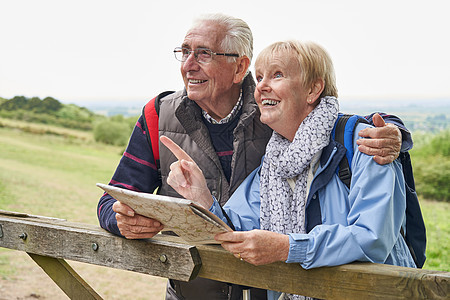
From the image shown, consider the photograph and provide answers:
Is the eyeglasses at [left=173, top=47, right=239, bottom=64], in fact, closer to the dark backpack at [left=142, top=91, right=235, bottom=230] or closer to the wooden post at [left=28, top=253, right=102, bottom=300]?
the dark backpack at [left=142, top=91, right=235, bottom=230]

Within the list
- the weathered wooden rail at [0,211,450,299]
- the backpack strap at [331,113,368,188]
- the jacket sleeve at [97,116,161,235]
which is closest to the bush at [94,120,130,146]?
the weathered wooden rail at [0,211,450,299]

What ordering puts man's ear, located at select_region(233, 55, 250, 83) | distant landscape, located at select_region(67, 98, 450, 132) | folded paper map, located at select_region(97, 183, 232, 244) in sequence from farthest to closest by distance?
distant landscape, located at select_region(67, 98, 450, 132), man's ear, located at select_region(233, 55, 250, 83), folded paper map, located at select_region(97, 183, 232, 244)

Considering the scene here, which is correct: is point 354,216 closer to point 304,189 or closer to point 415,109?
point 304,189

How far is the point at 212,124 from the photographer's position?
199 centimetres

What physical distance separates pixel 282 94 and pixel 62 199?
846 cm

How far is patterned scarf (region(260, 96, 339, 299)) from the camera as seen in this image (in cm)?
147

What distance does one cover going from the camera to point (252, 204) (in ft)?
5.46

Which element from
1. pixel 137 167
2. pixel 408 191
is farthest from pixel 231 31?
pixel 408 191

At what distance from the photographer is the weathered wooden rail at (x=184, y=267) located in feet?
4.00

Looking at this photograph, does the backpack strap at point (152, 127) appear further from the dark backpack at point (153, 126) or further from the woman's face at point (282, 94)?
the woman's face at point (282, 94)

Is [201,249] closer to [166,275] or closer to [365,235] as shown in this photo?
[166,275]

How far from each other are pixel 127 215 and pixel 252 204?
40cm

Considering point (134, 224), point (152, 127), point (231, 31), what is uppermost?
point (231, 31)

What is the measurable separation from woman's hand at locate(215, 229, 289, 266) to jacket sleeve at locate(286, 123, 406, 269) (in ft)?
0.08
